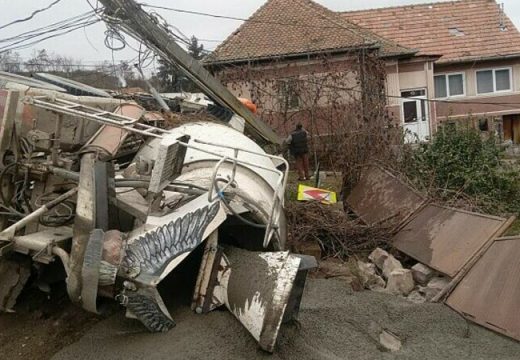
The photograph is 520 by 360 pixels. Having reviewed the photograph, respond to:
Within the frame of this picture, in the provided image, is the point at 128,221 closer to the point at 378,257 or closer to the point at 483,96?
the point at 378,257

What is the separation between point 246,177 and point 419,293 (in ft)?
7.57

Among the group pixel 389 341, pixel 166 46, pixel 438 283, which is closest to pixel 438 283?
pixel 438 283

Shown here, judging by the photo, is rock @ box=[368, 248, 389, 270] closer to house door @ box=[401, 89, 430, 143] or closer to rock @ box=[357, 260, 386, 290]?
rock @ box=[357, 260, 386, 290]

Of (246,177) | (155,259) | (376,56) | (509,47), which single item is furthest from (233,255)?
(509,47)

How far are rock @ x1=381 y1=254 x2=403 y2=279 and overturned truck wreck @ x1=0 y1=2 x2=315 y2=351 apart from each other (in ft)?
6.72

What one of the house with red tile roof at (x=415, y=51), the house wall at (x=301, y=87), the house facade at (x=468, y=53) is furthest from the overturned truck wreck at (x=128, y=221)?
the house facade at (x=468, y=53)

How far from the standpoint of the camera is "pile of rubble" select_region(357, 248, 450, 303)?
225 inches

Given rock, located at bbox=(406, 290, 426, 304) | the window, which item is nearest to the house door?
the window

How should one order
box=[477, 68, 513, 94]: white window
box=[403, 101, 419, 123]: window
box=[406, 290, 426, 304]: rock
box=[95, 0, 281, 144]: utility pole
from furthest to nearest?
box=[477, 68, 513, 94]: white window
box=[403, 101, 419, 123]: window
box=[95, 0, 281, 144]: utility pole
box=[406, 290, 426, 304]: rock

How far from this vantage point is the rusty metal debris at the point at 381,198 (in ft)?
24.7

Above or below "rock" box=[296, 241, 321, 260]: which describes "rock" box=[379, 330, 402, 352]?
below

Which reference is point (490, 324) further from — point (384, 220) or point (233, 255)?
point (384, 220)

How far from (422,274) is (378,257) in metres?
0.81

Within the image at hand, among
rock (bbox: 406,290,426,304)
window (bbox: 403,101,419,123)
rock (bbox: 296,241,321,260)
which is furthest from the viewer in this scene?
window (bbox: 403,101,419,123)
